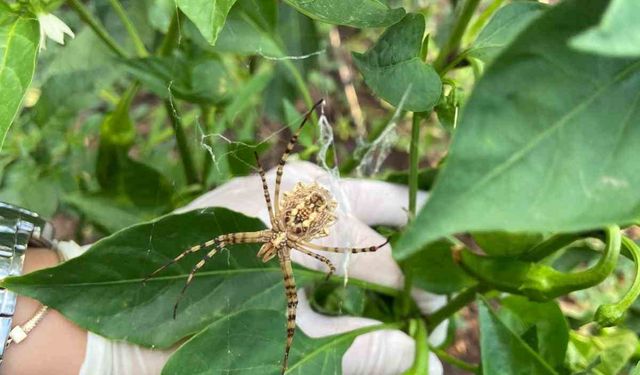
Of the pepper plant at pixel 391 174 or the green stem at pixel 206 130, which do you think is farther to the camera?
the green stem at pixel 206 130

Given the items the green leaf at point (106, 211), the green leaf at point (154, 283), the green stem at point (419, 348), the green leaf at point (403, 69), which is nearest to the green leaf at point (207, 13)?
the green leaf at point (403, 69)

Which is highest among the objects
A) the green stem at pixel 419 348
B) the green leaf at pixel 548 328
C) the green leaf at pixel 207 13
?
the green leaf at pixel 207 13

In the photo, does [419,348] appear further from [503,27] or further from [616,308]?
[503,27]

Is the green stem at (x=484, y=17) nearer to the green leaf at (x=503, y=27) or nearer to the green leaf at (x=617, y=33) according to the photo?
the green leaf at (x=503, y=27)

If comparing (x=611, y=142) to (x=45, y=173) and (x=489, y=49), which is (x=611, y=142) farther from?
(x=45, y=173)

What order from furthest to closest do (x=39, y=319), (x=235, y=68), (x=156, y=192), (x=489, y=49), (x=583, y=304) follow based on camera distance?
(x=583, y=304)
(x=235, y=68)
(x=156, y=192)
(x=39, y=319)
(x=489, y=49)

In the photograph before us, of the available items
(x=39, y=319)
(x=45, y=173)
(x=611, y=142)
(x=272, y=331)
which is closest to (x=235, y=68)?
(x=45, y=173)
